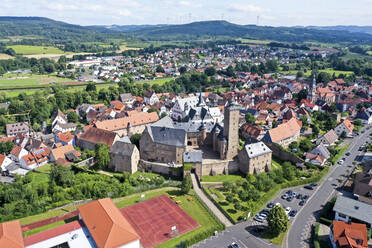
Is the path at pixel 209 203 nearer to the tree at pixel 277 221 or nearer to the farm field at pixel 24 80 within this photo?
the tree at pixel 277 221

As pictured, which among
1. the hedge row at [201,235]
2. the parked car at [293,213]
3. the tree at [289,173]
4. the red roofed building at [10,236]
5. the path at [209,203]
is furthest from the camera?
the tree at [289,173]

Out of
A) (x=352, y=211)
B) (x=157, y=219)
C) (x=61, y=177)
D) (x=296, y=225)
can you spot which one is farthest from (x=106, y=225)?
(x=352, y=211)

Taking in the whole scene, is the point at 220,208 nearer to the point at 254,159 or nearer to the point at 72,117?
the point at 254,159

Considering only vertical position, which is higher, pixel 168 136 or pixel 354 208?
pixel 168 136

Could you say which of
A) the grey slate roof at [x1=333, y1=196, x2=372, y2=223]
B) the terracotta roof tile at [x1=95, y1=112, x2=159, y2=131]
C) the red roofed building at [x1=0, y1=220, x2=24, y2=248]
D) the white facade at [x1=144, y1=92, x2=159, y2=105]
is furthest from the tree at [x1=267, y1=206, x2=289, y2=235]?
the white facade at [x1=144, y1=92, x2=159, y2=105]

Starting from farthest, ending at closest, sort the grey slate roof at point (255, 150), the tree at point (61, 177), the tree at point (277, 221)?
the grey slate roof at point (255, 150)
the tree at point (61, 177)
the tree at point (277, 221)

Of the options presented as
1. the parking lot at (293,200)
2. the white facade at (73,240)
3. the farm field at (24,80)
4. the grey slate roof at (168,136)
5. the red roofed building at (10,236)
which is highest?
the grey slate roof at (168,136)

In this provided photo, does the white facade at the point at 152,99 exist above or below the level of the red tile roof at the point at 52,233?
above

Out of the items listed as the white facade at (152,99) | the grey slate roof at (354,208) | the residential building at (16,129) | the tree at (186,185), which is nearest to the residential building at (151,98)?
the white facade at (152,99)
